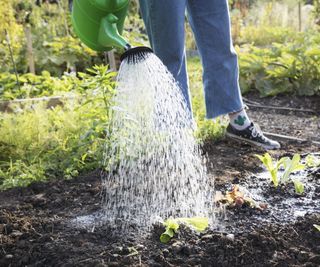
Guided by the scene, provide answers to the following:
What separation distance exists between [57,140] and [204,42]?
3.14 feet

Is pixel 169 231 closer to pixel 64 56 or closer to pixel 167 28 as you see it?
pixel 167 28

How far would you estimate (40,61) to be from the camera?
5629 millimetres

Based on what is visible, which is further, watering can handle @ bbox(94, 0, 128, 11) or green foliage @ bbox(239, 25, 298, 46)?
green foliage @ bbox(239, 25, 298, 46)

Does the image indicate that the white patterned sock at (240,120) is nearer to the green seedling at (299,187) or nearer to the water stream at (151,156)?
the water stream at (151,156)

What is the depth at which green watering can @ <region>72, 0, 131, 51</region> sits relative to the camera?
6.92 ft

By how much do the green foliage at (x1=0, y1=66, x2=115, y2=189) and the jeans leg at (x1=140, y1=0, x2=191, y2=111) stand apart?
292 mm

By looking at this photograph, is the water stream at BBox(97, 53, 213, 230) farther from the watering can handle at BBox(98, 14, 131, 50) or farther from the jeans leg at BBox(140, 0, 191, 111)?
the jeans leg at BBox(140, 0, 191, 111)

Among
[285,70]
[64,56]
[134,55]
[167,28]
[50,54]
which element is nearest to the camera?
[134,55]

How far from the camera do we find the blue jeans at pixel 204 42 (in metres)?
2.51

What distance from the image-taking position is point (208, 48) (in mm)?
2766

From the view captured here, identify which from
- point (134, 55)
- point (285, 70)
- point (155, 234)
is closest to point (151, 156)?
point (134, 55)

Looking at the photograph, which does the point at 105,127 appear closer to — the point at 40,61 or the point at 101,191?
the point at 101,191

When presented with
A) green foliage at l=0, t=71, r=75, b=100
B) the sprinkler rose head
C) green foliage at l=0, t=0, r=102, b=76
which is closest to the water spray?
the sprinkler rose head

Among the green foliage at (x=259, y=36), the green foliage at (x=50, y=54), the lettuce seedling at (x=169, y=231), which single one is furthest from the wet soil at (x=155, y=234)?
the green foliage at (x=259, y=36)
